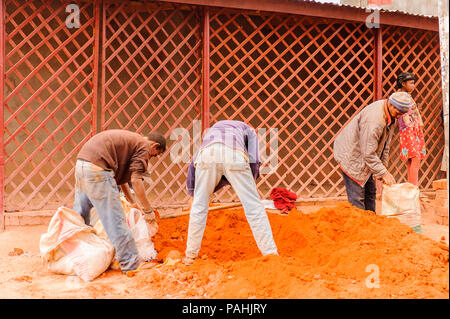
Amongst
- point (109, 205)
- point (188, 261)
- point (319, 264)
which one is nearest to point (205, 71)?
point (109, 205)

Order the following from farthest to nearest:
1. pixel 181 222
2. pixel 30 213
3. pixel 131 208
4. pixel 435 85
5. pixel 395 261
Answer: pixel 435 85 → pixel 30 213 → pixel 181 222 → pixel 131 208 → pixel 395 261

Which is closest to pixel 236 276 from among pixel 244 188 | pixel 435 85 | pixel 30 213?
pixel 244 188

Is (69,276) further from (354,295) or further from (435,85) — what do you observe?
(435,85)

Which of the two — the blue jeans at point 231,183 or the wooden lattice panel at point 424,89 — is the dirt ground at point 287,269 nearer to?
the blue jeans at point 231,183

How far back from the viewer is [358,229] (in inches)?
138

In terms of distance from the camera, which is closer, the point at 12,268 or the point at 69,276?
the point at 69,276

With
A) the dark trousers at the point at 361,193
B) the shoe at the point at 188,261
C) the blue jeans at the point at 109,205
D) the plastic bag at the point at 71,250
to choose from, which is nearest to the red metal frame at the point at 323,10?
the dark trousers at the point at 361,193

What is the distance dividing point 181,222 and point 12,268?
1.53 m

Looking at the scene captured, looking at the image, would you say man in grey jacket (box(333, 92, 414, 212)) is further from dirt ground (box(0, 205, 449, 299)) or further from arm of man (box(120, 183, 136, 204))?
arm of man (box(120, 183, 136, 204))

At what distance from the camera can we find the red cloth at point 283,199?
504cm

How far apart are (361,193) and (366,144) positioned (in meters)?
0.52

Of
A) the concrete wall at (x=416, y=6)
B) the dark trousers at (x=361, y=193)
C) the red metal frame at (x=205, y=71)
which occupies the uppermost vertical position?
the concrete wall at (x=416, y=6)

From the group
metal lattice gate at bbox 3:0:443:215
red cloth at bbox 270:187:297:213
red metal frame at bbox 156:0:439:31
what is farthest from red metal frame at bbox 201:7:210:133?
red cloth at bbox 270:187:297:213

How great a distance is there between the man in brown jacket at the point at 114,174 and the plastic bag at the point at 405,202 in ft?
6.62
